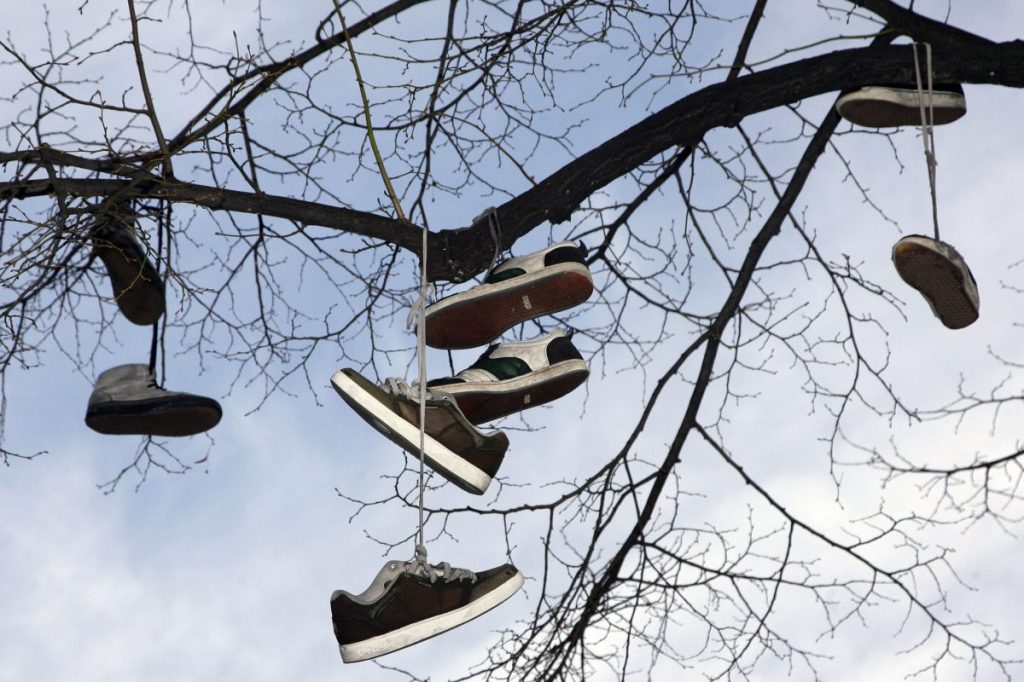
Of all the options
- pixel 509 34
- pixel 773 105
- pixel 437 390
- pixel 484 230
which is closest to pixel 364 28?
pixel 509 34

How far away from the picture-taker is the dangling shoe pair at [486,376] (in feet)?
11.4

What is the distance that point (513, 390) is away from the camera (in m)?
3.76

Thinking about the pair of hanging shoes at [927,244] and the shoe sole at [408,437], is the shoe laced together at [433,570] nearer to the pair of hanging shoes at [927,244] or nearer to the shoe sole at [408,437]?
the shoe sole at [408,437]

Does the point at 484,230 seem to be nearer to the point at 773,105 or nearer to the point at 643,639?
the point at 773,105

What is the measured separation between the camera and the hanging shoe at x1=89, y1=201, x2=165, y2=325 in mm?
4625

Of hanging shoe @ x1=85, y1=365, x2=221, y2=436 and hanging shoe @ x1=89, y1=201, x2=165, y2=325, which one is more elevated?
hanging shoe @ x1=89, y1=201, x2=165, y2=325

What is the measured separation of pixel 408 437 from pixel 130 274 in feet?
5.52

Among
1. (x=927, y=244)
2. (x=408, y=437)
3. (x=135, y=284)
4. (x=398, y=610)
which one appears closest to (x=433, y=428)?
(x=408, y=437)

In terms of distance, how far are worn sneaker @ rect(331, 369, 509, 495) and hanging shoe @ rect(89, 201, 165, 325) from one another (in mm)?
1495

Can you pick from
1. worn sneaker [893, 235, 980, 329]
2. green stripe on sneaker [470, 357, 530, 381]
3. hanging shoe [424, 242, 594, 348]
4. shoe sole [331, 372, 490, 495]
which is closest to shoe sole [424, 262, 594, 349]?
hanging shoe [424, 242, 594, 348]

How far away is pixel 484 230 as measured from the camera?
4.25 meters

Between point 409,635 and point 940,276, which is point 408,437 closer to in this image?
point 409,635

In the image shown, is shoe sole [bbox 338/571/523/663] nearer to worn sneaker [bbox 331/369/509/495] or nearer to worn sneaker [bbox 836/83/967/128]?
worn sneaker [bbox 331/369/509/495]

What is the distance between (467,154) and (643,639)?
6.43 ft
